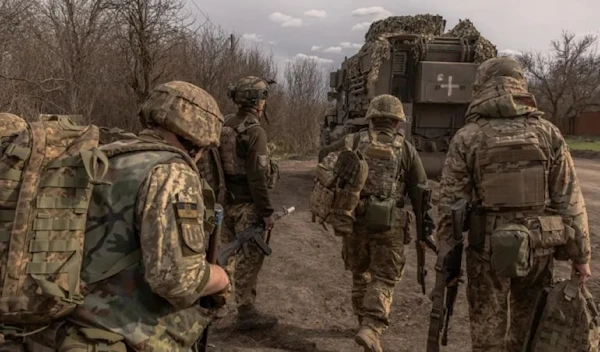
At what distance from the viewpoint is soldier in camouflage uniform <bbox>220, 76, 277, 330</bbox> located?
13.9 ft

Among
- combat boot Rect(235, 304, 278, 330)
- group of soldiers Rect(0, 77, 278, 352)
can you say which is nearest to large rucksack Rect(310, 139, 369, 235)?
combat boot Rect(235, 304, 278, 330)

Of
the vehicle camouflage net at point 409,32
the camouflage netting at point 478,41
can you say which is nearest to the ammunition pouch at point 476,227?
the vehicle camouflage net at point 409,32

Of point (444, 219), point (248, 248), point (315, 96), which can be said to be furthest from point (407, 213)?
point (315, 96)

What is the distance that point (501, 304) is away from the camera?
324cm

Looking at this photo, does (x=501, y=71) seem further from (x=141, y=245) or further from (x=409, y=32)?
(x=409, y=32)

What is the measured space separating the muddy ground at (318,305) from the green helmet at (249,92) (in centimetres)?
195

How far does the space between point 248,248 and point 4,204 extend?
8.99 ft

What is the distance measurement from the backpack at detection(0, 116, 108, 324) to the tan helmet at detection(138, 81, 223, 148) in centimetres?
36

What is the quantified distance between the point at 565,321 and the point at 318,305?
8.34 ft

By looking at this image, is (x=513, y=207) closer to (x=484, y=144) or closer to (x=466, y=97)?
(x=484, y=144)

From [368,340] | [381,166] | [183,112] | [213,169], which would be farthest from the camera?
[213,169]

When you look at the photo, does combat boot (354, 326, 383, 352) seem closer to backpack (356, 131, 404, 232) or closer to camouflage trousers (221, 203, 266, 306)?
backpack (356, 131, 404, 232)

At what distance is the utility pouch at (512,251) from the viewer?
2.98 meters

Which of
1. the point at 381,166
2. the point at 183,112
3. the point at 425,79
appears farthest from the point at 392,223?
the point at 425,79
